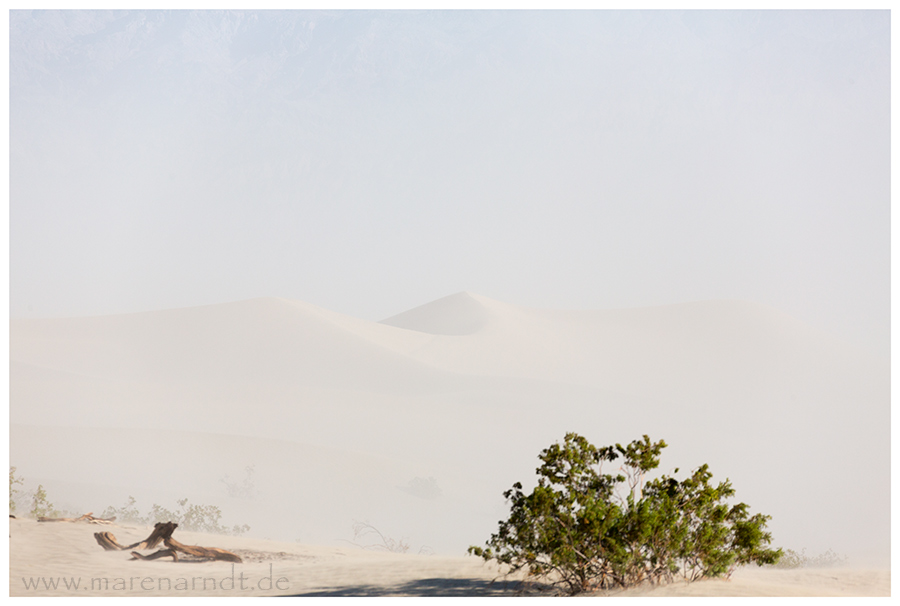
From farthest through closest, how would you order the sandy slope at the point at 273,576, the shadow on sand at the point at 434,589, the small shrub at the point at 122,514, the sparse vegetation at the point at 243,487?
the sparse vegetation at the point at 243,487, the small shrub at the point at 122,514, the sandy slope at the point at 273,576, the shadow on sand at the point at 434,589

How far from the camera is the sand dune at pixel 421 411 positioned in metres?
17.0

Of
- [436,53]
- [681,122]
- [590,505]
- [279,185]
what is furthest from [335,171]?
[590,505]

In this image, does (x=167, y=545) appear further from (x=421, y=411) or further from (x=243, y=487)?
(x=421, y=411)

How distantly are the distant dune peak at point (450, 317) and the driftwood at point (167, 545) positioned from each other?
64.7ft

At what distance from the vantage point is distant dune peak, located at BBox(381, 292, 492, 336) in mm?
28328

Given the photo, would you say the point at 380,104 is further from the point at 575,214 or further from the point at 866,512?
the point at 866,512

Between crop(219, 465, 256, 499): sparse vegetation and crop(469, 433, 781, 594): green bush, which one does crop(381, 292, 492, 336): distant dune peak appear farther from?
crop(469, 433, 781, 594): green bush

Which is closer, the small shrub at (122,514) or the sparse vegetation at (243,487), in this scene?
the small shrub at (122,514)

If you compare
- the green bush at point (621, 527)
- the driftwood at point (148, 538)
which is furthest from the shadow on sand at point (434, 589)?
the driftwood at point (148, 538)

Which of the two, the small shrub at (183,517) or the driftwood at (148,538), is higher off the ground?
the driftwood at (148,538)

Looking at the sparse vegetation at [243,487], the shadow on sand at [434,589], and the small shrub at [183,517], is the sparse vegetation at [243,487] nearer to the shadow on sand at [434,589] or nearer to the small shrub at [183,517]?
the small shrub at [183,517]

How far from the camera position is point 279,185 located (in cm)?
2517

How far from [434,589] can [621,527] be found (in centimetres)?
191

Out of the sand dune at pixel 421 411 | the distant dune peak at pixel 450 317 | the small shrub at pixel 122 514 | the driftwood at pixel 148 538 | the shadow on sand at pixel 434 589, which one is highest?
the distant dune peak at pixel 450 317
